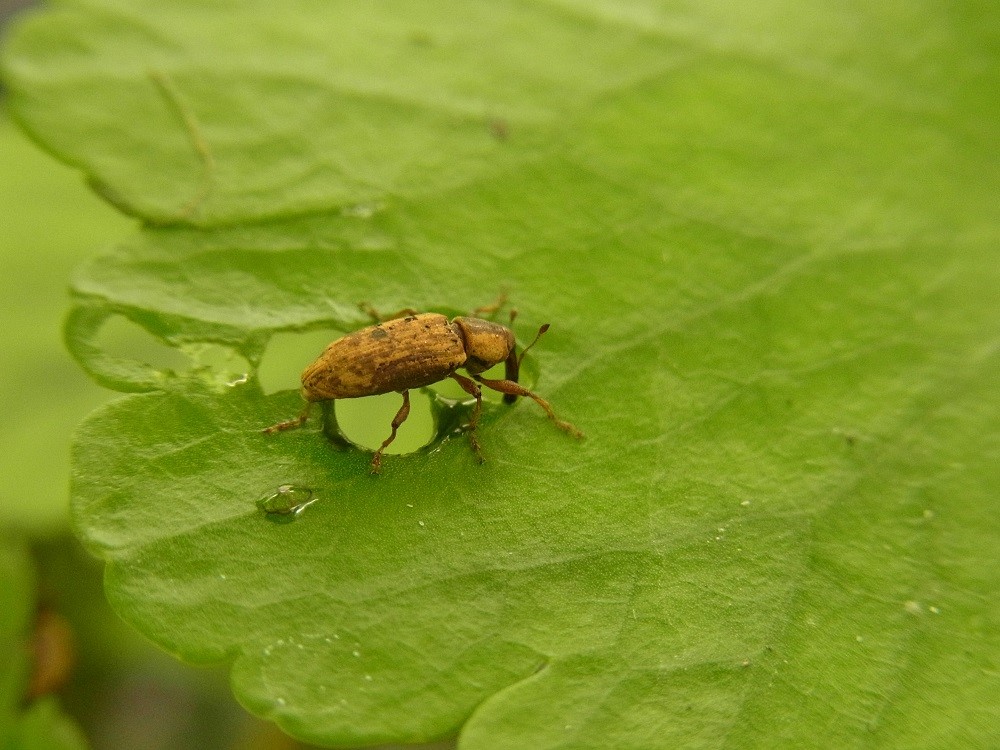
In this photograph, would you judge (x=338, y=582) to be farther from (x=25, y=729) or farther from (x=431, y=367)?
(x=25, y=729)

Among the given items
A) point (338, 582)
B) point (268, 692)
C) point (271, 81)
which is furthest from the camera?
point (271, 81)

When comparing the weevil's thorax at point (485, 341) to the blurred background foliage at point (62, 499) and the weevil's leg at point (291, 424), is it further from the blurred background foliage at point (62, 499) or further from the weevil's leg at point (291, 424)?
the blurred background foliage at point (62, 499)

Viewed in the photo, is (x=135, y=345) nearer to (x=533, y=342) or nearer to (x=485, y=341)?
(x=485, y=341)

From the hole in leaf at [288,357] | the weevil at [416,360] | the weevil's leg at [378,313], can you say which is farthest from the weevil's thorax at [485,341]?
the hole in leaf at [288,357]

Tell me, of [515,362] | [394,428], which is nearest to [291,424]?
[394,428]

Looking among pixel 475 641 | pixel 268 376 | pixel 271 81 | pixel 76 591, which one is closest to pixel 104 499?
pixel 268 376

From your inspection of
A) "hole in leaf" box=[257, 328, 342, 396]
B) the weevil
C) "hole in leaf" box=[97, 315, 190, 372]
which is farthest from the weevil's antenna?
"hole in leaf" box=[97, 315, 190, 372]
